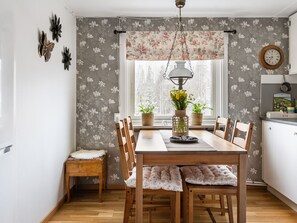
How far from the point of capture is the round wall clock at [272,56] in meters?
3.71

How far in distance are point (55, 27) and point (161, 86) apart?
1594 millimetres

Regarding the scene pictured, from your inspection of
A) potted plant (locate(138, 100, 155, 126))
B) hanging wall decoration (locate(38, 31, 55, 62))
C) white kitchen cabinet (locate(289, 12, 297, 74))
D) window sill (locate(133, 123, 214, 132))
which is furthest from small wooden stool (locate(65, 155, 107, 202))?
white kitchen cabinet (locate(289, 12, 297, 74))

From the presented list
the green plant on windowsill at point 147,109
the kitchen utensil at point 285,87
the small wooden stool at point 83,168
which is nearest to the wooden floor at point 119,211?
the small wooden stool at point 83,168

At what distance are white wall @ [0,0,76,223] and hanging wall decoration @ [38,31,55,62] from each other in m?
0.06

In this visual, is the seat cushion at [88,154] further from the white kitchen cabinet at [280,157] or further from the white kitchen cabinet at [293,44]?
the white kitchen cabinet at [293,44]

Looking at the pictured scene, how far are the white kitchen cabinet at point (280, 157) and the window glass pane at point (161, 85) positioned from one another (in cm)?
82

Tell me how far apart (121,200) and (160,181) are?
1.28 meters

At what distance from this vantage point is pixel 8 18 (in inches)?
72.7

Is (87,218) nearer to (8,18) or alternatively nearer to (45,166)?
(45,166)

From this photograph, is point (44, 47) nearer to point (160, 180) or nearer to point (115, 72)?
point (115, 72)

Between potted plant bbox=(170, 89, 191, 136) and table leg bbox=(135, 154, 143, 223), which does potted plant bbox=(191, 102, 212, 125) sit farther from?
table leg bbox=(135, 154, 143, 223)

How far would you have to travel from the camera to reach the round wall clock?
371cm

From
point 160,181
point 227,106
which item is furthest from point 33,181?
point 227,106

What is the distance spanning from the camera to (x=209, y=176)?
236cm
